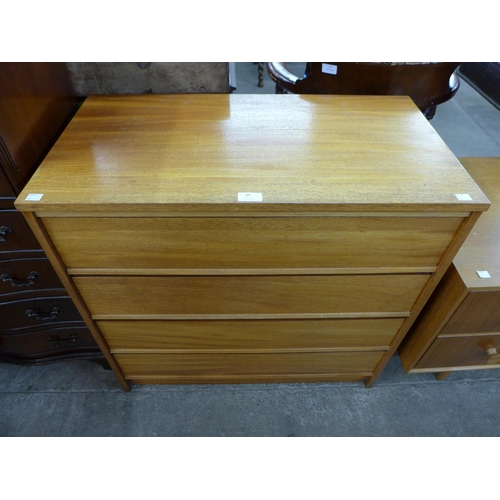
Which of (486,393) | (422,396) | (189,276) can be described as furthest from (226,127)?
(486,393)

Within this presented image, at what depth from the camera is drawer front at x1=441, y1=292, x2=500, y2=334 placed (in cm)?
96

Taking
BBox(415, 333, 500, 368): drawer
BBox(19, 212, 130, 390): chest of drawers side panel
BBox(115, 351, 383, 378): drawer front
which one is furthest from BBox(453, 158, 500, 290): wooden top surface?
BBox(19, 212, 130, 390): chest of drawers side panel

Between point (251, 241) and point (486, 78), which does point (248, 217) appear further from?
point (486, 78)

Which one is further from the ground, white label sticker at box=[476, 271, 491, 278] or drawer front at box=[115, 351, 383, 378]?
white label sticker at box=[476, 271, 491, 278]

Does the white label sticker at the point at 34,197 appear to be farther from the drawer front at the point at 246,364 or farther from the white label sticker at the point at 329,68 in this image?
the white label sticker at the point at 329,68

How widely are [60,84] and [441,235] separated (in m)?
1.01

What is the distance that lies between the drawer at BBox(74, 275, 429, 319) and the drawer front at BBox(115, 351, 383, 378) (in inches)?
9.8

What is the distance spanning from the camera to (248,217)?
28.1 inches

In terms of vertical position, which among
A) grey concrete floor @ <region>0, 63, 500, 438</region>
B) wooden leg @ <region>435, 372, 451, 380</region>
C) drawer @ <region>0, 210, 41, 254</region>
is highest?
drawer @ <region>0, 210, 41, 254</region>

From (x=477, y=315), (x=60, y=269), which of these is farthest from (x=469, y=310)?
(x=60, y=269)

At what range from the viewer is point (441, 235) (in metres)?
0.77

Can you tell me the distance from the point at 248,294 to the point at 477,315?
664mm

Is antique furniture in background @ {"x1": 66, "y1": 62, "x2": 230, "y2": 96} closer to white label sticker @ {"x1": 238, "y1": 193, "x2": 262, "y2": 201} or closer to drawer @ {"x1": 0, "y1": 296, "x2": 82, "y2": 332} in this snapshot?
white label sticker @ {"x1": 238, "y1": 193, "x2": 262, "y2": 201}

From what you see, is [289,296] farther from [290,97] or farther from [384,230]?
[290,97]
